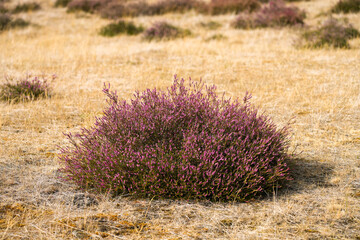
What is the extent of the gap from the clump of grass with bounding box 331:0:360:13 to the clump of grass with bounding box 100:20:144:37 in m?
7.62

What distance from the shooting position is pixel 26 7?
817 inches

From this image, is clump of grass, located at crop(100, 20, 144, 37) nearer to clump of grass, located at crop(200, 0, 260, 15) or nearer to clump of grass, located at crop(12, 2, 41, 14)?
clump of grass, located at crop(200, 0, 260, 15)

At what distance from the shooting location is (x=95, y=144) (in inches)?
142

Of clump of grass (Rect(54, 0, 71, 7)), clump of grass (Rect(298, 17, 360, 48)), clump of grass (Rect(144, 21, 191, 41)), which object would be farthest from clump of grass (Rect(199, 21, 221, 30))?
clump of grass (Rect(54, 0, 71, 7))

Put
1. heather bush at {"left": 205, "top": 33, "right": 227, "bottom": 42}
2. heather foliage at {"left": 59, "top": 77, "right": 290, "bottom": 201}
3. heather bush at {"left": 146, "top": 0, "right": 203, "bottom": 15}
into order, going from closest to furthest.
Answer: heather foliage at {"left": 59, "top": 77, "right": 290, "bottom": 201} → heather bush at {"left": 205, "top": 33, "right": 227, "bottom": 42} → heather bush at {"left": 146, "top": 0, "right": 203, "bottom": 15}

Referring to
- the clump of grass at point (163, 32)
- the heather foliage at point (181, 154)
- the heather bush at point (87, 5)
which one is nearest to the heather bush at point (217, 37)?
the clump of grass at point (163, 32)

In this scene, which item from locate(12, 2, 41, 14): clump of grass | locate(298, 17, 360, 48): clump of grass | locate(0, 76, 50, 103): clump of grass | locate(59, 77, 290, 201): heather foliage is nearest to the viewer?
locate(59, 77, 290, 201): heather foliage

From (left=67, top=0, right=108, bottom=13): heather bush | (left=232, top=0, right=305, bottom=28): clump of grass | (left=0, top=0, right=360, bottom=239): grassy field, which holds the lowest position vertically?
(left=0, top=0, right=360, bottom=239): grassy field

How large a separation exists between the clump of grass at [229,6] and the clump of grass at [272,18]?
1988 millimetres

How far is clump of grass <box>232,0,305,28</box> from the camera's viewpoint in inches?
543

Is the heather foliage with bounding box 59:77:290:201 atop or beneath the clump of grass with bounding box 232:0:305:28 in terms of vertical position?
beneath

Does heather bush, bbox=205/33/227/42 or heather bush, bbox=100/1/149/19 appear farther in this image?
heather bush, bbox=100/1/149/19

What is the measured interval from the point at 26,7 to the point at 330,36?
16385 millimetres

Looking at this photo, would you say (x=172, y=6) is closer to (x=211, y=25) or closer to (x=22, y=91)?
(x=211, y=25)
